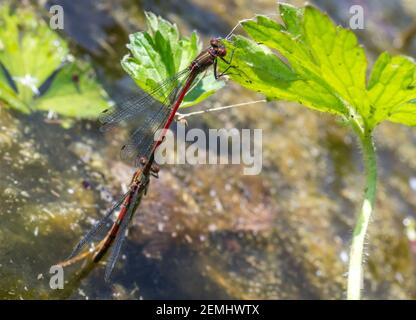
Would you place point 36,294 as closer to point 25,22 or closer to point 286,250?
point 286,250

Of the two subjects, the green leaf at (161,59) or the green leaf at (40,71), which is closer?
the green leaf at (161,59)

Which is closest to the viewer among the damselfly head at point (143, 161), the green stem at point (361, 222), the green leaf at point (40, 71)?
the green stem at point (361, 222)

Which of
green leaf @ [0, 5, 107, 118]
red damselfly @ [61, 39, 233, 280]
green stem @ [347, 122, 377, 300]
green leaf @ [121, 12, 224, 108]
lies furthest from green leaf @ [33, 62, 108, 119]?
green stem @ [347, 122, 377, 300]

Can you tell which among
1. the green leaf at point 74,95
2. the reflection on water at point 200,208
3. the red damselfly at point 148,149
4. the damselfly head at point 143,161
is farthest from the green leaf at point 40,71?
the damselfly head at point 143,161

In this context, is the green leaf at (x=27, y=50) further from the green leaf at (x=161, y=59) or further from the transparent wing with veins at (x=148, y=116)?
the green leaf at (x=161, y=59)

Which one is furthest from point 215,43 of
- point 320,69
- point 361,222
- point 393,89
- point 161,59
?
point 361,222
